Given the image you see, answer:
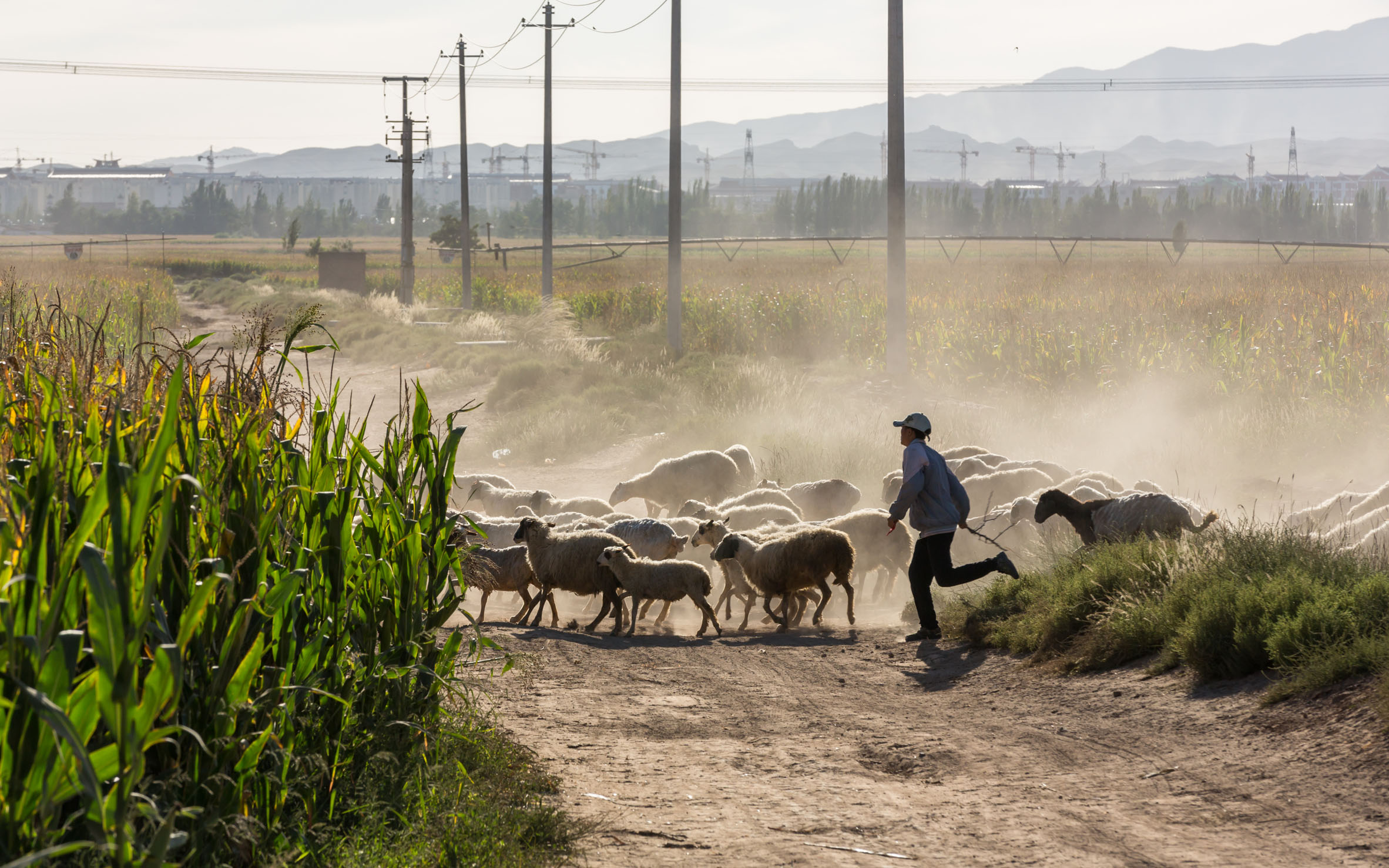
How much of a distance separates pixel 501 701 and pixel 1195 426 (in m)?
14.0

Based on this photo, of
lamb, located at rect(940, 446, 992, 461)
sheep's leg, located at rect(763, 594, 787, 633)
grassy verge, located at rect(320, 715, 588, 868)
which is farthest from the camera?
lamb, located at rect(940, 446, 992, 461)

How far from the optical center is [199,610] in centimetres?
346

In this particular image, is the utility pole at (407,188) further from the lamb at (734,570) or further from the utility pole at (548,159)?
the lamb at (734,570)

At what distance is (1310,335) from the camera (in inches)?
842

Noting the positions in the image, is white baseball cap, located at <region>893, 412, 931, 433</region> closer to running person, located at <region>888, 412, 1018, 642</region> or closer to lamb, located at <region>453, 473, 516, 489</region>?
running person, located at <region>888, 412, 1018, 642</region>

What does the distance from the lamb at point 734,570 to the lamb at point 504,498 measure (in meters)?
2.87

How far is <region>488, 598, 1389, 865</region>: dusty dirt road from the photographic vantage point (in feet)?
17.5

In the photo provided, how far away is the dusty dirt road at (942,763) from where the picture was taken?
5.33m

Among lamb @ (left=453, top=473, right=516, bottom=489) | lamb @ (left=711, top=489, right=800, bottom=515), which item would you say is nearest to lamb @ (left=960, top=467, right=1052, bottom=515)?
lamb @ (left=711, top=489, right=800, bottom=515)

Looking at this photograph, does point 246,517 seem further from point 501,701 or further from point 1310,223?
point 1310,223

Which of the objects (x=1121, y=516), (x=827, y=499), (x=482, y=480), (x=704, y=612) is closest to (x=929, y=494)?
(x=1121, y=516)

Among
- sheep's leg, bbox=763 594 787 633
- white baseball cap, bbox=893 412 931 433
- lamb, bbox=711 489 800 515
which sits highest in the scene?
white baseball cap, bbox=893 412 931 433

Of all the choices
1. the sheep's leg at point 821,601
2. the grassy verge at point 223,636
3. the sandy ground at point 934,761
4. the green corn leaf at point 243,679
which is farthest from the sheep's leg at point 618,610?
the green corn leaf at point 243,679

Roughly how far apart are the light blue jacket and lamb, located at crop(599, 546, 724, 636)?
1808mm
